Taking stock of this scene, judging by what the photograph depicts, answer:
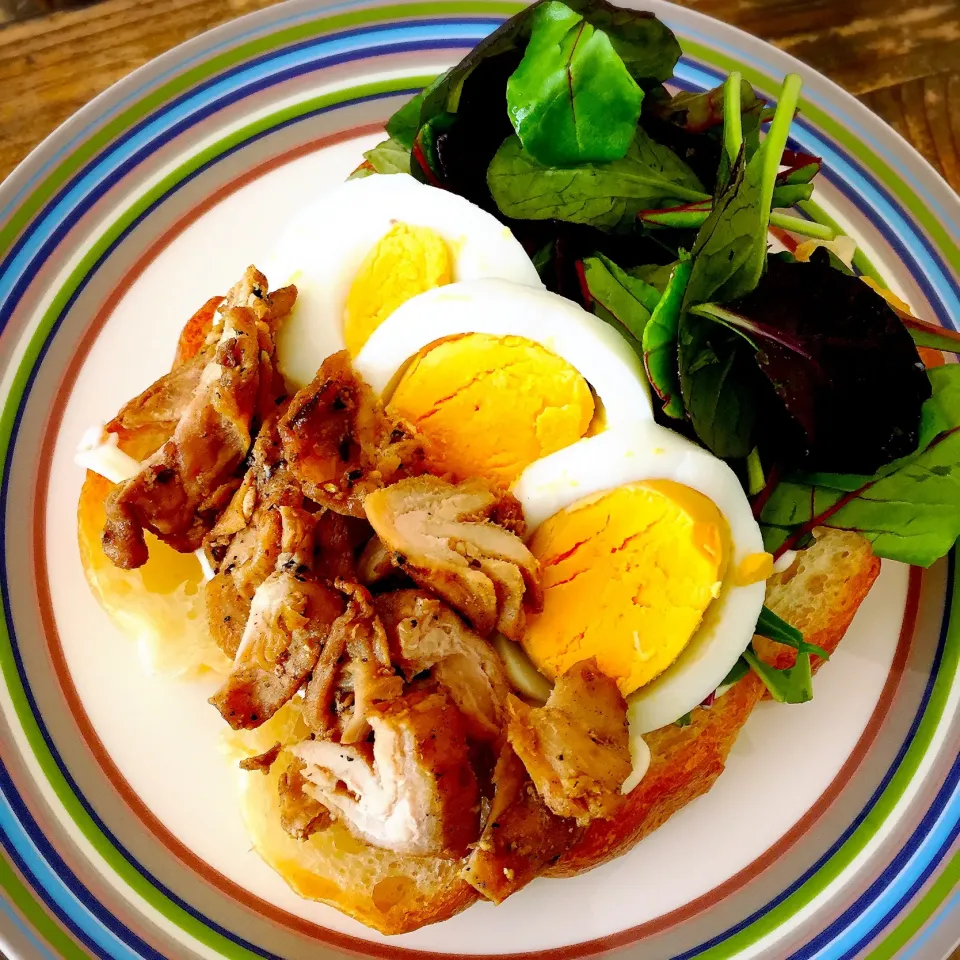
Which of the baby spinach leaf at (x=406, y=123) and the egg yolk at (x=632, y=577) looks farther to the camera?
the baby spinach leaf at (x=406, y=123)

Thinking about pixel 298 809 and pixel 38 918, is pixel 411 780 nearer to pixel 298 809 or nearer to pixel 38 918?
pixel 298 809

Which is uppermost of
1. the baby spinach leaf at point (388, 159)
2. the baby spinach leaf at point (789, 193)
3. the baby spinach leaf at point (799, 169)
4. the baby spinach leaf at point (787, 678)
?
the baby spinach leaf at point (388, 159)

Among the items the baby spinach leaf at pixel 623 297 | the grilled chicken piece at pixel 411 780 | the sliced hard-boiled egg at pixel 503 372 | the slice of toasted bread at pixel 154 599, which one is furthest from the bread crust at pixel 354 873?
the baby spinach leaf at pixel 623 297

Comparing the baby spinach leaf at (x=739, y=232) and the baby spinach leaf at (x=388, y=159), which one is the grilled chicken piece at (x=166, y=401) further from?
the baby spinach leaf at (x=739, y=232)

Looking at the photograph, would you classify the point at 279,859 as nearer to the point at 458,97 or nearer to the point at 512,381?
the point at 512,381

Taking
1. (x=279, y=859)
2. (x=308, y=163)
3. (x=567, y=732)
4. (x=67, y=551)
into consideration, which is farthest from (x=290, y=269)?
→ (x=279, y=859)

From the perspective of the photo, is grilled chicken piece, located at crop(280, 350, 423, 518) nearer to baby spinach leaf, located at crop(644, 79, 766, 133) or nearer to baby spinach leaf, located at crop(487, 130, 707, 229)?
baby spinach leaf, located at crop(487, 130, 707, 229)

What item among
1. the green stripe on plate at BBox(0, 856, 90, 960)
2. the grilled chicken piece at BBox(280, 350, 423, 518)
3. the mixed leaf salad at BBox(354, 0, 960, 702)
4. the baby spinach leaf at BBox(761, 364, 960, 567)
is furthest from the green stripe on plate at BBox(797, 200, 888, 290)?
the green stripe on plate at BBox(0, 856, 90, 960)

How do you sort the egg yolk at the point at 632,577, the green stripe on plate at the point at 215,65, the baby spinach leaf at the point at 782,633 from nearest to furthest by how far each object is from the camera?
1. the egg yolk at the point at 632,577
2. the baby spinach leaf at the point at 782,633
3. the green stripe on plate at the point at 215,65

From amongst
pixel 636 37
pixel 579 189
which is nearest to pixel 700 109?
pixel 636 37
